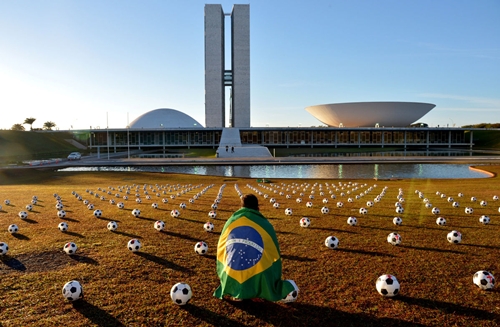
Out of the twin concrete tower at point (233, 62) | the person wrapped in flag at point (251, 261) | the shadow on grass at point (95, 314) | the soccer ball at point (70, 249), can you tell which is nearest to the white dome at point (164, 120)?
the twin concrete tower at point (233, 62)

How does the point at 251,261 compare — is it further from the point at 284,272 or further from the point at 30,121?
the point at 30,121

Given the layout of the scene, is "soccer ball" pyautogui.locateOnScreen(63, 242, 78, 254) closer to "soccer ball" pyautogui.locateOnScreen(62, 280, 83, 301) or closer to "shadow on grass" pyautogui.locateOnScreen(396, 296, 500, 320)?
"soccer ball" pyautogui.locateOnScreen(62, 280, 83, 301)

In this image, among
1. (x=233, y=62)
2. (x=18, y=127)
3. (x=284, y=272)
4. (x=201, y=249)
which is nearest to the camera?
(x=284, y=272)

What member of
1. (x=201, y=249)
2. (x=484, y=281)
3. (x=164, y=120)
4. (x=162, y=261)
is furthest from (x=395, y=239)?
(x=164, y=120)

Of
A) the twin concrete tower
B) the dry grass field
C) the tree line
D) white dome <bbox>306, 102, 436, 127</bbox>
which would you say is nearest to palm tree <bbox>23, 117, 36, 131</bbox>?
the tree line

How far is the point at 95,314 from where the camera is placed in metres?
5.07

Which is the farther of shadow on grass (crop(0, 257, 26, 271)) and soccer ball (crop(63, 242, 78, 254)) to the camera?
soccer ball (crop(63, 242, 78, 254))

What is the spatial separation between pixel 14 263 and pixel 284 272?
17.3ft

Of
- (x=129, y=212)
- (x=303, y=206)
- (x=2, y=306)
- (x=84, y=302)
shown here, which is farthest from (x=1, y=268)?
(x=303, y=206)

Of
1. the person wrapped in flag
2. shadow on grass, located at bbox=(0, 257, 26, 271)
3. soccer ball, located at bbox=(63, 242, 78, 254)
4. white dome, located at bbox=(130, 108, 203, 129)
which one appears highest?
white dome, located at bbox=(130, 108, 203, 129)

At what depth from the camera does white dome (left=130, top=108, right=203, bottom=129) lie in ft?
311

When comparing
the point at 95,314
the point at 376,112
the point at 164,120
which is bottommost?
the point at 95,314

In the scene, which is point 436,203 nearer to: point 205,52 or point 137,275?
point 137,275

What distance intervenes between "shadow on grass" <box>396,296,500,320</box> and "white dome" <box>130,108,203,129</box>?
91100 mm
